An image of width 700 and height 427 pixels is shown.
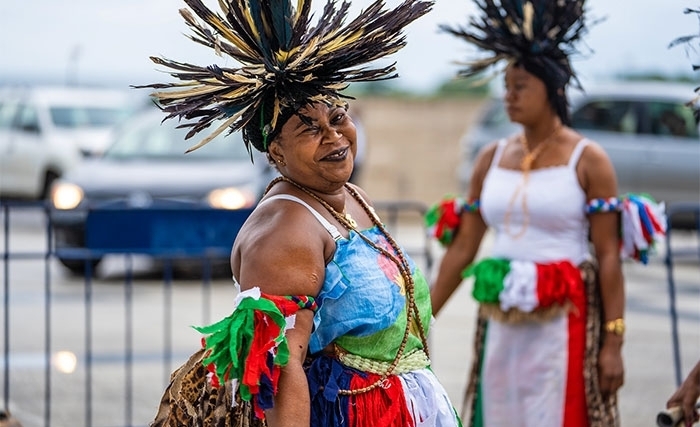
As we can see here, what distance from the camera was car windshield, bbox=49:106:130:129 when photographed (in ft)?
58.2

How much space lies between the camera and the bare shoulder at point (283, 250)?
291 centimetres

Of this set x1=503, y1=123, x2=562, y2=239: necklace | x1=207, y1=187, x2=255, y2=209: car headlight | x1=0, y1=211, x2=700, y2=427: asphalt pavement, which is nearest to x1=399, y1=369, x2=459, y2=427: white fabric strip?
x1=503, y1=123, x2=562, y2=239: necklace

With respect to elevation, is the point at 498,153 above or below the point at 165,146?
below

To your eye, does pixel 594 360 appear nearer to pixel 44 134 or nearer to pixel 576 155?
pixel 576 155

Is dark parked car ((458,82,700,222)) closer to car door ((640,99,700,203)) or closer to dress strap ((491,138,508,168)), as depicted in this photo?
car door ((640,99,700,203))

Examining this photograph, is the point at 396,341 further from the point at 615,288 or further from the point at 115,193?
the point at 115,193

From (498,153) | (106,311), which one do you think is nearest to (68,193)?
(106,311)

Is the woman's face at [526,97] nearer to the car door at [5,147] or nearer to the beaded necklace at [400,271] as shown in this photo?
the beaded necklace at [400,271]

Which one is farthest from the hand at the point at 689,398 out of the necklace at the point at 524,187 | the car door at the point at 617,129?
the car door at the point at 617,129

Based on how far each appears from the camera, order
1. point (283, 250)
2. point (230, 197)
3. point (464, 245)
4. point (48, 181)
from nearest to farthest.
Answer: point (283, 250) < point (464, 245) < point (230, 197) < point (48, 181)

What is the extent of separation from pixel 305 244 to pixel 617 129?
1132 centimetres

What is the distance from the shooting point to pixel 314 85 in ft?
10.0

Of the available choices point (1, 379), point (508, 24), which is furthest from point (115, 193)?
point (508, 24)

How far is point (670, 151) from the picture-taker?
44.5 feet
